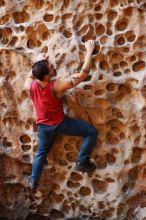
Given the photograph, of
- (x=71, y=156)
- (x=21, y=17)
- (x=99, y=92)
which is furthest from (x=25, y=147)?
(x=21, y=17)

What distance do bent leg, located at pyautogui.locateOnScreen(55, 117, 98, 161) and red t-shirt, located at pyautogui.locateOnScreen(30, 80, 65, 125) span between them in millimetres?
49

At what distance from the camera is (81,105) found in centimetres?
312

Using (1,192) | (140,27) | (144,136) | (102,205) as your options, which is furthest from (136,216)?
(140,27)

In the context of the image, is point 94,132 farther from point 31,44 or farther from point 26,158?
point 31,44

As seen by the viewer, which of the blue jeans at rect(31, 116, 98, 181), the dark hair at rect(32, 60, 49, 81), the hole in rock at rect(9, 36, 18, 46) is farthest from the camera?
the hole in rock at rect(9, 36, 18, 46)

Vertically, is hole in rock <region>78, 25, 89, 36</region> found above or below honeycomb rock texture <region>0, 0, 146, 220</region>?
above

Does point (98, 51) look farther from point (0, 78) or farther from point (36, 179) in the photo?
point (36, 179)

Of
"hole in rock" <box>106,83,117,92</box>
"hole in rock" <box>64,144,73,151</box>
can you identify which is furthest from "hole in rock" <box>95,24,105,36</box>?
"hole in rock" <box>64,144,73,151</box>

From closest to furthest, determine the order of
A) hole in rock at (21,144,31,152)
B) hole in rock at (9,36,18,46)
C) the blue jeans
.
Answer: the blue jeans < hole in rock at (9,36,18,46) < hole in rock at (21,144,31,152)

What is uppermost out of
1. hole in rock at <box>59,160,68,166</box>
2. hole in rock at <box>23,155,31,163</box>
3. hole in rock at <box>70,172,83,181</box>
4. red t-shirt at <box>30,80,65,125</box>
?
Answer: red t-shirt at <box>30,80,65,125</box>

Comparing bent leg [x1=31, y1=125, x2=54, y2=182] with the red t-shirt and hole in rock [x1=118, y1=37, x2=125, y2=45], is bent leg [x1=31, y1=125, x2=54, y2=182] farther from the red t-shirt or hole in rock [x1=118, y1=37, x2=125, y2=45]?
hole in rock [x1=118, y1=37, x2=125, y2=45]

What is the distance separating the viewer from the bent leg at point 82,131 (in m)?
3.01

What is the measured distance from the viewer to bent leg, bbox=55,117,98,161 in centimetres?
301

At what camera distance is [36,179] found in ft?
10.7
